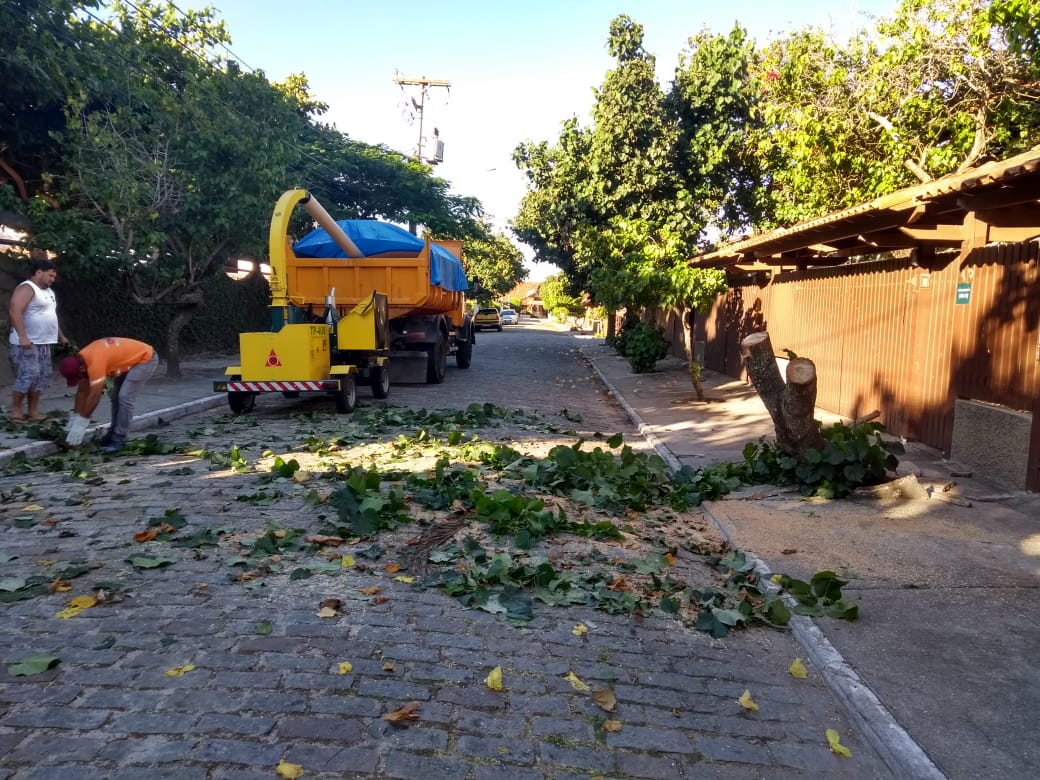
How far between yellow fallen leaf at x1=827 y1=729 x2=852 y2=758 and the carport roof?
5047 millimetres

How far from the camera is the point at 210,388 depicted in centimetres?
1386

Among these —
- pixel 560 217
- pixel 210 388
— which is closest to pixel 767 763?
pixel 210 388

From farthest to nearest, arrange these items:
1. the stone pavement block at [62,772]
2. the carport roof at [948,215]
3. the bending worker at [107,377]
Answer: the bending worker at [107,377]
the carport roof at [948,215]
the stone pavement block at [62,772]

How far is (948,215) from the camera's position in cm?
873

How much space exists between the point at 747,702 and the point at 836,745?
15.6 inches

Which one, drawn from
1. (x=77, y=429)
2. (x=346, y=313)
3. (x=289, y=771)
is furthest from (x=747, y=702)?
(x=346, y=313)

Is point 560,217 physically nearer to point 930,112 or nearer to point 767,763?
point 930,112

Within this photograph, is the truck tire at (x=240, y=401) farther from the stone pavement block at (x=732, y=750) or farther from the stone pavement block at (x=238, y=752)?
the stone pavement block at (x=732, y=750)

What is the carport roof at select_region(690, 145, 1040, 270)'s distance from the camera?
6922mm

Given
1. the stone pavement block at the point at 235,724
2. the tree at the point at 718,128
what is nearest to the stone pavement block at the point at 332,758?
the stone pavement block at the point at 235,724

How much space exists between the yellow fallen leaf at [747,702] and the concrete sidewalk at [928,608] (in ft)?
1.42

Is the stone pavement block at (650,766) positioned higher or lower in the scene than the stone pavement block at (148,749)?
lower

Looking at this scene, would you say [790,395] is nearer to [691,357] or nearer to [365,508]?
[365,508]

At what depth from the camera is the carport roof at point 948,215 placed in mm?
6922
